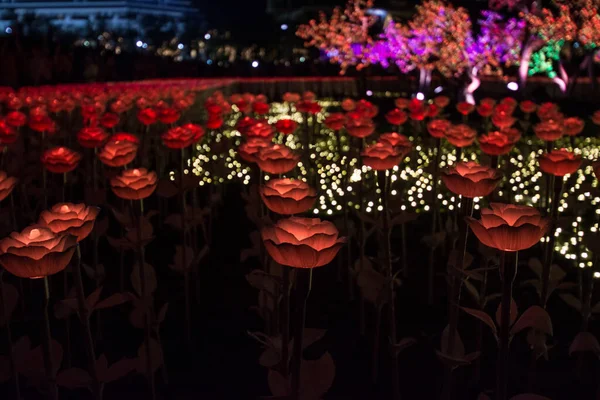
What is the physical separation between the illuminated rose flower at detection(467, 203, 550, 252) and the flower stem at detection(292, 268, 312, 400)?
0.46 metres

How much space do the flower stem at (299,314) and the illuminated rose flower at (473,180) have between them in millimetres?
788

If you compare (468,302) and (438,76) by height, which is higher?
(468,302)

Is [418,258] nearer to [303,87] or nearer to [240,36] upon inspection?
[303,87]

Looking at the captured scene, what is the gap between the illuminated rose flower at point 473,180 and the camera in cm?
219

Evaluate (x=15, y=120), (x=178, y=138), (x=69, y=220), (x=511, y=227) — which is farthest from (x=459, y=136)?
(x=15, y=120)

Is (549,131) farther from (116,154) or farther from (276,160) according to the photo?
(116,154)

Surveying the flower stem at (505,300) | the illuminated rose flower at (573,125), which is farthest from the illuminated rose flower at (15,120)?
the illuminated rose flower at (573,125)

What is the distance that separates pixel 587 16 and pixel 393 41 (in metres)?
8.18

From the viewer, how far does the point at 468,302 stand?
3.87 metres

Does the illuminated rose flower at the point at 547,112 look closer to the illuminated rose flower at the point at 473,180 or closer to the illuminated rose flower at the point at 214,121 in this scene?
the illuminated rose flower at the point at 214,121

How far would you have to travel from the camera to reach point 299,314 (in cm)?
163

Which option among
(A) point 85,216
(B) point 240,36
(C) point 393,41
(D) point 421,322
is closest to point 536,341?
(D) point 421,322

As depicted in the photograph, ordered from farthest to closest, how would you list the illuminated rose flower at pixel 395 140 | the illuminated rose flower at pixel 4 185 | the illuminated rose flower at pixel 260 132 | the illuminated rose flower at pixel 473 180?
the illuminated rose flower at pixel 260 132 → the illuminated rose flower at pixel 395 140 → the illuminated rose flower at pixel 4 185 → the illuminated rose flower at pixel 473 180

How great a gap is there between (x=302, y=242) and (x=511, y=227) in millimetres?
515
